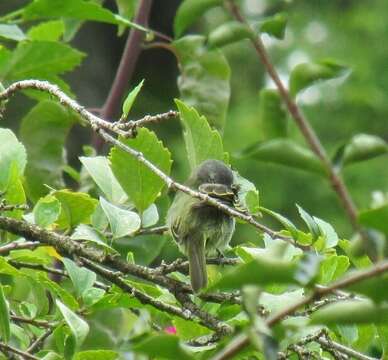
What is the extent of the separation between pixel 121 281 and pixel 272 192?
28.8ft

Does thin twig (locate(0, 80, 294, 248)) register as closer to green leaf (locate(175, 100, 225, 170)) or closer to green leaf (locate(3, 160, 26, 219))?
green leaf (locate(3, 160, 26, 219))

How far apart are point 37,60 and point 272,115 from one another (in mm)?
1605

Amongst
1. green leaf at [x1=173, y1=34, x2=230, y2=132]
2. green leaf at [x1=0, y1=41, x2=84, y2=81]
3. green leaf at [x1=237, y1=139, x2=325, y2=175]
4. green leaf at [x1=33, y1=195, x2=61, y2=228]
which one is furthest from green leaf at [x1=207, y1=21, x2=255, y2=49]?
green leaf at [x1=173, y1=34, x2=230, y2=132]

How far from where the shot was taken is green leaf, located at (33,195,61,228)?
197 centimetres

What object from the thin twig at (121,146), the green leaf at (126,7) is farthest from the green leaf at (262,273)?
the green leaf at (126,7)

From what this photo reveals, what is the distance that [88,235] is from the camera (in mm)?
1919

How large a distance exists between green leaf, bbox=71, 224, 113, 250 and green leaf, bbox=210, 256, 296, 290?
87cm

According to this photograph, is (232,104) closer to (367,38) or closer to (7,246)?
(367,38)

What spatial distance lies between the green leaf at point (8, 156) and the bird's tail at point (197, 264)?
0.39 meters

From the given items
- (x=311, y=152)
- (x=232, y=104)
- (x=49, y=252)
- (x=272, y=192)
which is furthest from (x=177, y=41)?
(x=232, y=104)

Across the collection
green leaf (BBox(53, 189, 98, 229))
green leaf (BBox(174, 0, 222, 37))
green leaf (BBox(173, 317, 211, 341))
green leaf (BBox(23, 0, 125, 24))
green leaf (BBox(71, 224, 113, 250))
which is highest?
green leaf (BBox(23, 0, 125, 24))

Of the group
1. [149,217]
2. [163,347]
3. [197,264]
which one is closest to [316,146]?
[163,347]

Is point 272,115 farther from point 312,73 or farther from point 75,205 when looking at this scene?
point 75,205

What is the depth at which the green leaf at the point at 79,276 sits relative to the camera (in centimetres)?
192
